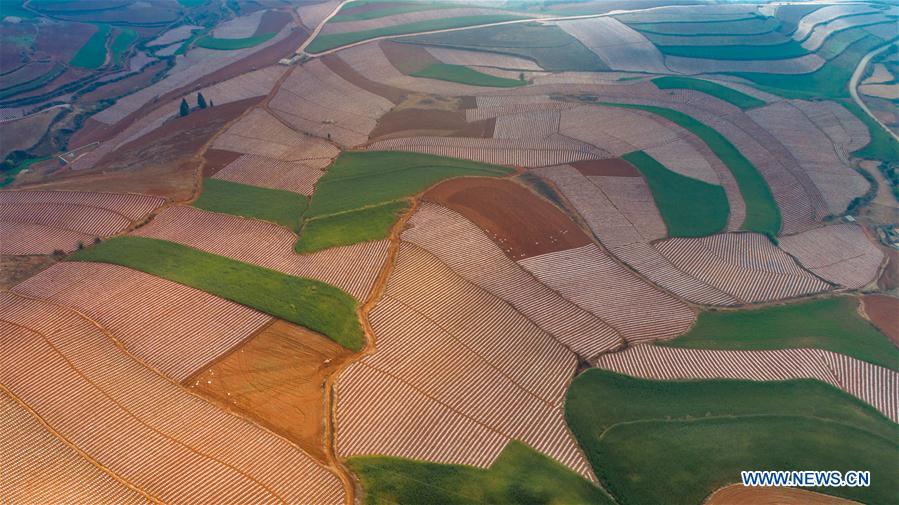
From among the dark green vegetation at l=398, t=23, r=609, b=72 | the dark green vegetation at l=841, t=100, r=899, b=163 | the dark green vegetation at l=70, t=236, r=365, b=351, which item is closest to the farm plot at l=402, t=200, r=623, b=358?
the dark green vegetation at l=70, t=236, r=365, b=351

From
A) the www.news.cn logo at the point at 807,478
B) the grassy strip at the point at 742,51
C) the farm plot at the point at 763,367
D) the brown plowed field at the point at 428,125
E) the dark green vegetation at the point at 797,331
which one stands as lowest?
the www.news.cn logo at the point at 807,478

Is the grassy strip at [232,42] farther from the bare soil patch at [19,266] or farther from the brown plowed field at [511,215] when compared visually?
the brown plowed field at [511,215]

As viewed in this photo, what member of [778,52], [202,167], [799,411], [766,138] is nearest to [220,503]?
[799,411]

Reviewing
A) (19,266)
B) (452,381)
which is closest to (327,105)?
(19,266)

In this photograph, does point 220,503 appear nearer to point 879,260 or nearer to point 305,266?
point 305,266

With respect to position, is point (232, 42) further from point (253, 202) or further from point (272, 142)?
point (253, 202)

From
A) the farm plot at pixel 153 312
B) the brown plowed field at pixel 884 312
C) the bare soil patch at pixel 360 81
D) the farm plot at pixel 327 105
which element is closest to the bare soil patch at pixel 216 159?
the farm plot at pixel 327 105

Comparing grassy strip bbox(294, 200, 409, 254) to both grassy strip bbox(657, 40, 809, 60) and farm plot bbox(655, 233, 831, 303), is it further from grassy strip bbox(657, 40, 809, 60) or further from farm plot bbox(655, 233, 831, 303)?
grassy strip bbox(657, 40, 809, 60)
